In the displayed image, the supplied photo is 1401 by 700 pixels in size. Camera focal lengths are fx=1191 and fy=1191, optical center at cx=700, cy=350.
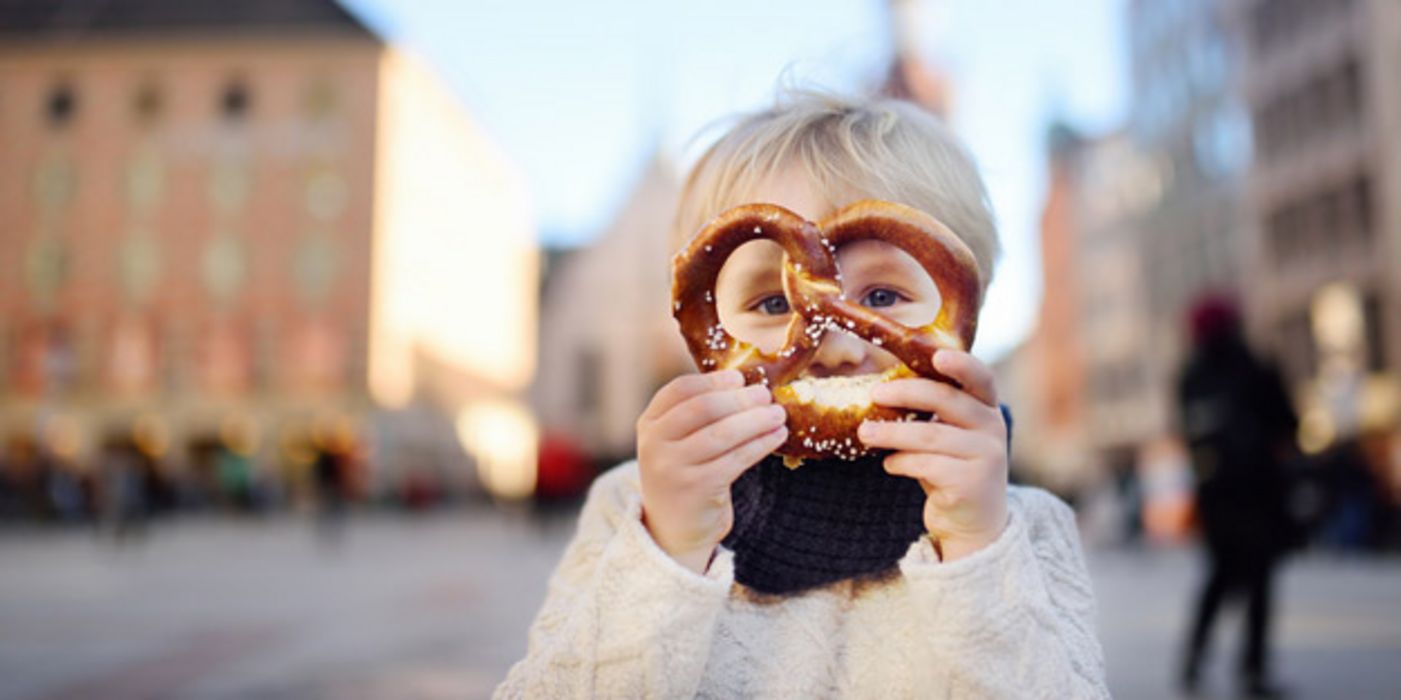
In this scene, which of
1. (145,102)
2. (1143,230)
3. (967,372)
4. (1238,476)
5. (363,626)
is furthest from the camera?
(1143,230)

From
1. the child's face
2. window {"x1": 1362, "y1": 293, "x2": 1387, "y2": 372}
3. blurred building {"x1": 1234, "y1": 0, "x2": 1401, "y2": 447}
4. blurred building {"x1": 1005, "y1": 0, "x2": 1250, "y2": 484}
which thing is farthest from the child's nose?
window {"x1": 1362, "y1": 293, "x2": 1387, "y2": 372}

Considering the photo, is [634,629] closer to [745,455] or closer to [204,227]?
[745,455]

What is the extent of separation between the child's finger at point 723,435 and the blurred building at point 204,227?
124 feet

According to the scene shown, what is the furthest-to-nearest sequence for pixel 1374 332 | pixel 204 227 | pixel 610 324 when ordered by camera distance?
pixel 610 324
pixel 204 227
pixel 1374 332

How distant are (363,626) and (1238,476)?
4582mm

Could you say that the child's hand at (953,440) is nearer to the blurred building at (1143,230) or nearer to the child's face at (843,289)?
the child's face at (843,289)

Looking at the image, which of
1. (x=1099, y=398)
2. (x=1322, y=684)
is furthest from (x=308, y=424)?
(x=1322, y=684)

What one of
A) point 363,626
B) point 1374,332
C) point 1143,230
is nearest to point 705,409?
point 363,626

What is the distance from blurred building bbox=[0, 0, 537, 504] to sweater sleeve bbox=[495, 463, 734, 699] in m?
37.7

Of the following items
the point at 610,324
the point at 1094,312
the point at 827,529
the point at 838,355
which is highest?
the point at 838,355

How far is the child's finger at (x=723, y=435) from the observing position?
1482 millimetres

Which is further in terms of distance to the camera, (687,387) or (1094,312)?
(1094,312)

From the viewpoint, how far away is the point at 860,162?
5.67 feet

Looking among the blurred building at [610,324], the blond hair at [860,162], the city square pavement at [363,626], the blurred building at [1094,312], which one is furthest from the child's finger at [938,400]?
the blurred building at [610,324]
